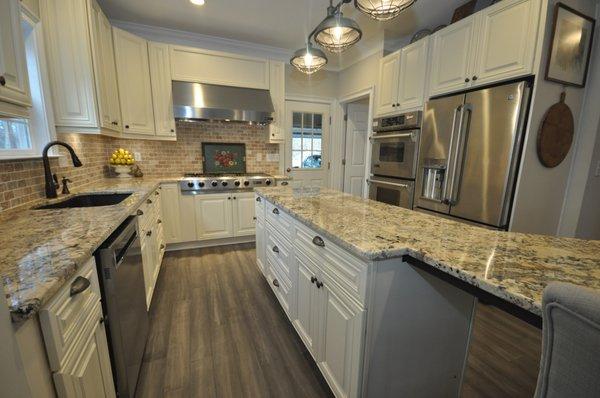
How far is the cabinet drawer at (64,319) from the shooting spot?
0.69 metres

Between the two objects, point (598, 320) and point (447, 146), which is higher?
point (447, 146)

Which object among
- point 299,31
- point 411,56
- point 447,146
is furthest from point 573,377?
point 299,31

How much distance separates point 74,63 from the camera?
2055 mm

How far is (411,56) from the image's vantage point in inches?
108

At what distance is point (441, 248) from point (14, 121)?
2.63 metres

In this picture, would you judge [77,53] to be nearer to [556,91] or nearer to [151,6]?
[151,6]

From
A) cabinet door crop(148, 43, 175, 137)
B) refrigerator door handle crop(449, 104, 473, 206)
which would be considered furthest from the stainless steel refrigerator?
cabinet door crop(148, 43, 175, 137)

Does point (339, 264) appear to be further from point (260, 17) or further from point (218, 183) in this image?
point (260, 17)

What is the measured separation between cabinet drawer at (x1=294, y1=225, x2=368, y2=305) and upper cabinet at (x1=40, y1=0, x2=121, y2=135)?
208 centimetres

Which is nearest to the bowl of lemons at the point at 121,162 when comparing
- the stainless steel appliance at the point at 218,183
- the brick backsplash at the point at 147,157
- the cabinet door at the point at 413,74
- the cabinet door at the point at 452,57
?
the brick backsplash at the point at 147,157

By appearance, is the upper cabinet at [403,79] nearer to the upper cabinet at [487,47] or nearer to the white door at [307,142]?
the upper cabinet at [487,47]

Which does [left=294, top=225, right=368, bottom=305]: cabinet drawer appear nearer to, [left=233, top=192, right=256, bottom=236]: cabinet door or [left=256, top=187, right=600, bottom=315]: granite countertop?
[left=256, top=187, right=600, bottom=315]: granite countertop

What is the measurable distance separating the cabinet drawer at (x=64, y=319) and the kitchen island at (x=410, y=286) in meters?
0.92

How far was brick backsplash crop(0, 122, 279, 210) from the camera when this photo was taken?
1601 mm
